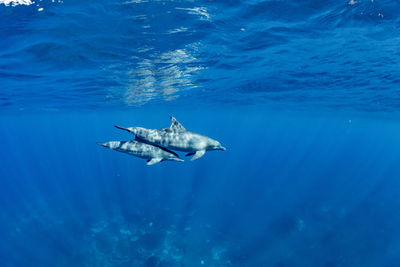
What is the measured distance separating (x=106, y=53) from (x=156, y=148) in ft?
42.8

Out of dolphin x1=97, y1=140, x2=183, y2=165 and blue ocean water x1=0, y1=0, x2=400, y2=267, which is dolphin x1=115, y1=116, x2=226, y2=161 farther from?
blue ocean water x1=0, y1=0, x2=400, y2=267

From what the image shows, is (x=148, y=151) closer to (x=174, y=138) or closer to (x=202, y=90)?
(x=174, y=138)

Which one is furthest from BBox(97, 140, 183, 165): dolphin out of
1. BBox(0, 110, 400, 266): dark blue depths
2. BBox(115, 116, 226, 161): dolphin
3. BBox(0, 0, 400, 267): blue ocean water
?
BBox(0, 110, 400, 266): dark blue depths

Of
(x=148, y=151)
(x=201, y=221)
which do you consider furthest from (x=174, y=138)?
(x=201, y=221)

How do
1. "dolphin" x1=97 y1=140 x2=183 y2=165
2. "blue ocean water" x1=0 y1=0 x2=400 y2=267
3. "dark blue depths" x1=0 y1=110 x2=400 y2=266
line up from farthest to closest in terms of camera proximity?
"dark blue depths" x1=0 y1=110 x2=400 y2=266 < "blue ocean water" x1=0 y1=0 x2=400 y2=267 < "dolphin" x1=97 y1=140 x2=183 y2=165

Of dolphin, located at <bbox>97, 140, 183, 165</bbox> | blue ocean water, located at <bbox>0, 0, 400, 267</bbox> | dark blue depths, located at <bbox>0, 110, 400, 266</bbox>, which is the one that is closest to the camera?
dolphin, located at <bbox>97, 140, 183, 165</bbox>

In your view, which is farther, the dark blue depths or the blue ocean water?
the dark blue depths

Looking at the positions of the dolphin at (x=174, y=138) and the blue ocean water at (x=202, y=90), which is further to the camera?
the blue ocean water at (x=202, y=90)

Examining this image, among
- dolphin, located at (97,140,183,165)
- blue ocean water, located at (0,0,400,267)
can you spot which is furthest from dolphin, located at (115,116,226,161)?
blue ocean water, located at (0,0,400,267)

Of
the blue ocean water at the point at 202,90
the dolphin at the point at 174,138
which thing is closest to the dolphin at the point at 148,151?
the dolphin at the point at 174,138

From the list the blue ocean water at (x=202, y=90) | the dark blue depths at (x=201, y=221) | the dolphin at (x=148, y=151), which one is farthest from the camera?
the dark blue depths at (x=201, y=221)

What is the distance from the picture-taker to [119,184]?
4003cm

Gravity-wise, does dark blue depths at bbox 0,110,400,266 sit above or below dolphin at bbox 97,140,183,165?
below

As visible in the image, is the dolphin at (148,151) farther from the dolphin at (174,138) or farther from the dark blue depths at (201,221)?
the dark blue depths at (201,221)
